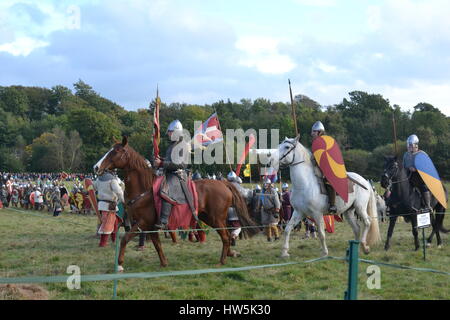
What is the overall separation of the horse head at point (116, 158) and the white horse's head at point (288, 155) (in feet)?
9.43

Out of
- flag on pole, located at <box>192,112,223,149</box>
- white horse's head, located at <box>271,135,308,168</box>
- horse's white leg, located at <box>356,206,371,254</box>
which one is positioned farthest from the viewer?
flag on pole, located at <box>192,112,223,149</box>

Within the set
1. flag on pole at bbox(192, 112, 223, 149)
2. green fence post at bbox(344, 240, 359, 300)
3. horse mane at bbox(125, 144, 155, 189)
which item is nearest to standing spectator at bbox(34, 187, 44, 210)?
flag on pole at bbox(192, 112, 223, 149)

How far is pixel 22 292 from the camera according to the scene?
5855 mm

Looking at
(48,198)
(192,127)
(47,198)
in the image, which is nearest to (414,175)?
(48,198)

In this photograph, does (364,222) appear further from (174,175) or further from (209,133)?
(209,133)

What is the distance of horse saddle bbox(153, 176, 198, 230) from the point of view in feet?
27.2

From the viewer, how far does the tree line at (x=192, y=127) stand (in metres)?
50.8

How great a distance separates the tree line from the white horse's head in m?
36.8

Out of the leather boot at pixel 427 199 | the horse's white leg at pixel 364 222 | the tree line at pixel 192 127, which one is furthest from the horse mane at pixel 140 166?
the tree line at pixel 192 127

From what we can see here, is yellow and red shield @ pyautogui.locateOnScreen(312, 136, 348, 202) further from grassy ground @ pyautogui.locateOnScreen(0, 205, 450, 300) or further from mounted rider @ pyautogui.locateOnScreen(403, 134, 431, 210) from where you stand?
mounted rider @ pyautogui.locateOnScreen(403, 134, 431, 210)

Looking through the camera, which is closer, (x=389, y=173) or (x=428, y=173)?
(x=428, y=173)

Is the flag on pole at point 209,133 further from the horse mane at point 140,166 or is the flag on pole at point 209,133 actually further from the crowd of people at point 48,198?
the crowd of people at point 48,198

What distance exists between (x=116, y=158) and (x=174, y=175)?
109 cm
